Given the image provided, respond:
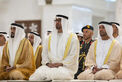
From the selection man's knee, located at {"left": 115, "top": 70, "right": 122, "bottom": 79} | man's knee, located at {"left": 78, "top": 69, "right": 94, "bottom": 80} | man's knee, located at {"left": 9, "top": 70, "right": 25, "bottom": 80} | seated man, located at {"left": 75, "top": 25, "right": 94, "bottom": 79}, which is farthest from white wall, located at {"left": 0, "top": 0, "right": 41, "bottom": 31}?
man's knee, located at {"left": 115, "top": 70, "right": 122, "bottom": 79}

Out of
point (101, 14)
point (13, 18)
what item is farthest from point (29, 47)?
point (101, 14)

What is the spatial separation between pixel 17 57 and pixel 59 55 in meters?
1.06

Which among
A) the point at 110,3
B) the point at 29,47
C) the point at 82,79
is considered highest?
the point at 110,3

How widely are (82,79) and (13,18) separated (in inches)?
343

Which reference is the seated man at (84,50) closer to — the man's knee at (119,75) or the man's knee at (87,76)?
the man's knee at (87,76)

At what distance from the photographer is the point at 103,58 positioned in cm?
735

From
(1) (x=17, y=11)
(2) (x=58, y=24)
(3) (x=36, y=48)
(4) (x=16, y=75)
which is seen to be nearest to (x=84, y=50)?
(2) (x=58, y=24)

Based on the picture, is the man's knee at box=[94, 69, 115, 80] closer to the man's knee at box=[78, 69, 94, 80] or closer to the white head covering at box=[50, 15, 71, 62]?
the man's knee at box=[78, 69, 94, 80]

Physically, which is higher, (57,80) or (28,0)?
(28,0)

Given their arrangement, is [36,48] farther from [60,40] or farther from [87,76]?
[87,76]

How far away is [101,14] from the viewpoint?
16.3m

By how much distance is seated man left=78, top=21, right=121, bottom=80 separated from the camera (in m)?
7.13

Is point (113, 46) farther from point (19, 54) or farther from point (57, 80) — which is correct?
point (19, 54)

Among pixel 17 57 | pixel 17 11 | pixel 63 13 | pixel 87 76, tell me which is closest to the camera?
pixel 87 76
